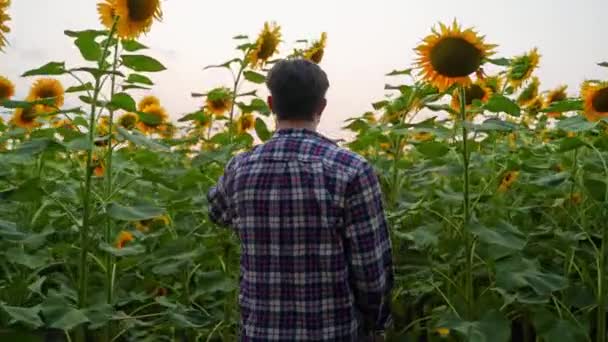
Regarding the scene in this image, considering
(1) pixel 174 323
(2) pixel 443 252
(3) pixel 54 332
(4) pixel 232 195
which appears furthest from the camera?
(3) pixel 54 332

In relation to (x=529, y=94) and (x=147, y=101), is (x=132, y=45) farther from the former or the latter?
(x=529, y=94)

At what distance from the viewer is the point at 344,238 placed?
1.95 metres

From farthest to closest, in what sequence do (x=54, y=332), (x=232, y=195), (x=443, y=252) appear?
(x=54, y=332) < (x=443, y=252) < (x=232, y=195)

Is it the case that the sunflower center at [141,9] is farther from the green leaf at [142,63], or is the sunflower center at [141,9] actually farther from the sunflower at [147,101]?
the sunflower at [147,101]

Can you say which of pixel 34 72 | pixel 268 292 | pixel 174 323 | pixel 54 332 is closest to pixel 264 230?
pixel 268 292

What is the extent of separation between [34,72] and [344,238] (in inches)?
50.0

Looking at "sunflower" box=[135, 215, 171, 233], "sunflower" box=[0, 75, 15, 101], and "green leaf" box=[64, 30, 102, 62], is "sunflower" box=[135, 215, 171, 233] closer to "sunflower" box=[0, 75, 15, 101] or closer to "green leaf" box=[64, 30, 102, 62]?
"sunflower" box=[0, 75, 15, 101]

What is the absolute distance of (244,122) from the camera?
4191 mm

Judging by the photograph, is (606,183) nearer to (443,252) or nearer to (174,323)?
(443,252)

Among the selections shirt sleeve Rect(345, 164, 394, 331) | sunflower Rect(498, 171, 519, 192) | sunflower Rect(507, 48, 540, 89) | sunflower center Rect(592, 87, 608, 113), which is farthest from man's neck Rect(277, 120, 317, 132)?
sunflower Rect(507, 48, 540, 89)

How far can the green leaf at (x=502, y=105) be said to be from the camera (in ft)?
7.73

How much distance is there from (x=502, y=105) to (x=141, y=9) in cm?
138

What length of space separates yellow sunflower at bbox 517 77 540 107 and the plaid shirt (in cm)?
265

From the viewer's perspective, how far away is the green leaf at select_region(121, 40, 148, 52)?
2666 millimetres
